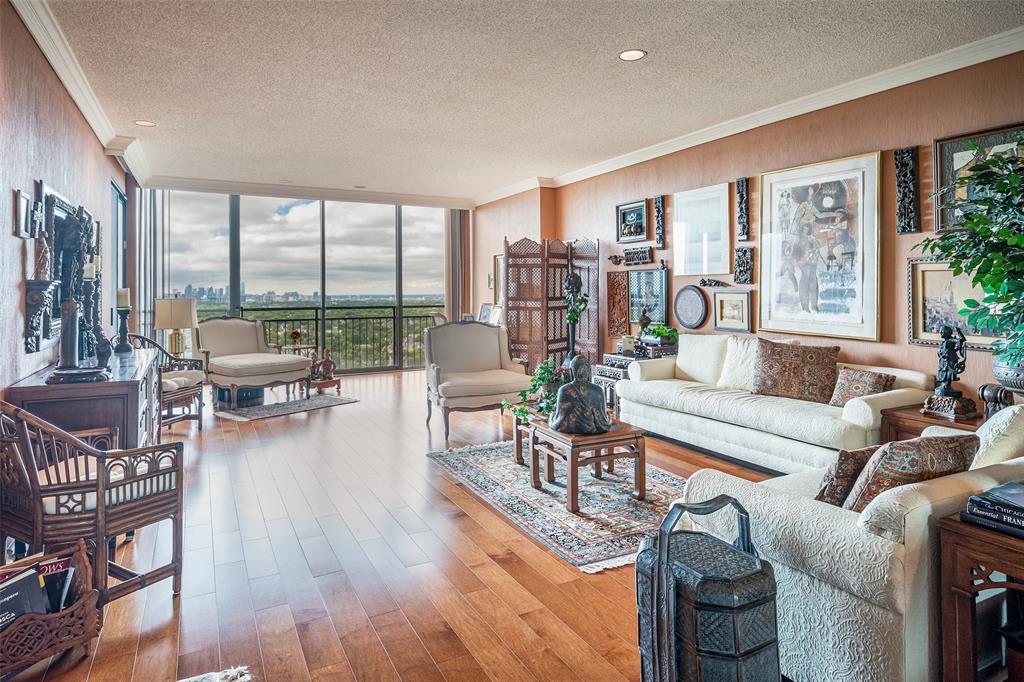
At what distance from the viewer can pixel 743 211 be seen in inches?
213

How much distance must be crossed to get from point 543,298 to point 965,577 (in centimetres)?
612

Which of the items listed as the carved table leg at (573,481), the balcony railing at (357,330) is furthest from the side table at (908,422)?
the balcony railing at (357,330)

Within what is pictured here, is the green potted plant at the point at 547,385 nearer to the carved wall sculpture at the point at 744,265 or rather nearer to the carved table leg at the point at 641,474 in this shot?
the carved table leg at the point at 641,474

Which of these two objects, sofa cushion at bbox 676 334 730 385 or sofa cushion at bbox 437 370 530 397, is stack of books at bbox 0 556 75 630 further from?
sofa cushion at bbox 676 334 730 385

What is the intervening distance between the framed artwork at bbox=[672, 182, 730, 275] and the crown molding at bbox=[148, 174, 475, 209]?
14.1ft

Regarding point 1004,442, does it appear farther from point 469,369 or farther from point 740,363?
point 469,369

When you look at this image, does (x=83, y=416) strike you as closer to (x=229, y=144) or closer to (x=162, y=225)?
(x=229, y=144)

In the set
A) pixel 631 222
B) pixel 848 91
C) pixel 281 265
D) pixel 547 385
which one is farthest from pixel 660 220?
pixel 281 265

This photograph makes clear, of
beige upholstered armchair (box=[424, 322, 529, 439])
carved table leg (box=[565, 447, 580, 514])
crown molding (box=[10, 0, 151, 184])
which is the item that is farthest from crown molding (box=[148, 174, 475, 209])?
carved table leg (box=[565, 447, 580, 514])

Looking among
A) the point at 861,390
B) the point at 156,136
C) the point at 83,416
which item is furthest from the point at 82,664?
the point at 156,136

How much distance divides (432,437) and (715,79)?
356 centimetres

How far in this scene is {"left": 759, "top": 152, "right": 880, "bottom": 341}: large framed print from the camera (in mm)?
4457

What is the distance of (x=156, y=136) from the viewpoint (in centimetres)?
577

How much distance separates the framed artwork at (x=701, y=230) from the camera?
5641 millimetres
